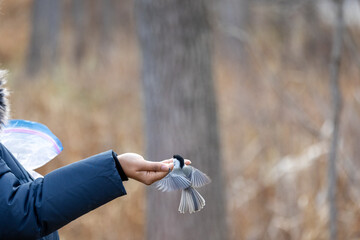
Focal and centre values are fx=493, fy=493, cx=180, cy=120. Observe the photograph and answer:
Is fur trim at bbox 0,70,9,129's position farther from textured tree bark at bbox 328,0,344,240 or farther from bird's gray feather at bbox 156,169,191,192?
textured tree bark at bbox 328,0,344,240

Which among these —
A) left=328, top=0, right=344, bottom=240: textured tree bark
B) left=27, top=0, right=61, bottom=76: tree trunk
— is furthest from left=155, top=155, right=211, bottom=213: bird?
left=27, top=0, right=61, bottom=76: tree trunk

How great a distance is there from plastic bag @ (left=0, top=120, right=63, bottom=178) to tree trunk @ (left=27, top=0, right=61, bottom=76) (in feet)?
27.1

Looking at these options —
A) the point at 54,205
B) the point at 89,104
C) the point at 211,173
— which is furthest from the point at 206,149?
the point at 89,104

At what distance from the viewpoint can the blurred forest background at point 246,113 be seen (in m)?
4.65

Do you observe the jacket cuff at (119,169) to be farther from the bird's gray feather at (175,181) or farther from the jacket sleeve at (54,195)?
the bird's gray feather at (175,181)

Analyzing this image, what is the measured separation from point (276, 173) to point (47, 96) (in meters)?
4.11

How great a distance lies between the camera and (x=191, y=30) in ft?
11.5

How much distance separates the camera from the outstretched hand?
162 cm

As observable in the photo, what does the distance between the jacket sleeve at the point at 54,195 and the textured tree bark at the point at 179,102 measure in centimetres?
188

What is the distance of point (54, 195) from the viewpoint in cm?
150

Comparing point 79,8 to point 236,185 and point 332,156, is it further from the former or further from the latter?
point 332,156

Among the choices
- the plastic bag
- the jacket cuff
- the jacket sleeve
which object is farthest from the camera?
the plastic bag

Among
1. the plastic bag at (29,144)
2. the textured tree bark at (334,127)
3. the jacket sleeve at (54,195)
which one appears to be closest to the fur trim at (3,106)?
the jacket sleeve at (54,195)

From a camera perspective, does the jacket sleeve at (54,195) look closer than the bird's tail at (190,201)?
Yes
